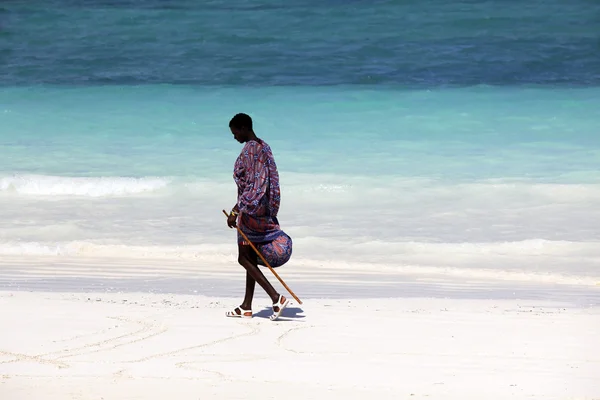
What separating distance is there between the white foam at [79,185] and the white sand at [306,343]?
5090 millimetres

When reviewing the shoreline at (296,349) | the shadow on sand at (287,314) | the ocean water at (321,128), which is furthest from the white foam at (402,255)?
the shadow on sand at (287,314)

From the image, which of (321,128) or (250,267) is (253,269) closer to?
(250,267)

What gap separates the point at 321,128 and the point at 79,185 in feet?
19.5

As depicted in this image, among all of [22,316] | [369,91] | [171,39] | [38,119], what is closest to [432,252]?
[22,316]

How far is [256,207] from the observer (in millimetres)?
6738

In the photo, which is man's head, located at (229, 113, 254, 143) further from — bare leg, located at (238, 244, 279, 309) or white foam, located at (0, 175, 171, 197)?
white foam, located at (0, 175, 171, 197)

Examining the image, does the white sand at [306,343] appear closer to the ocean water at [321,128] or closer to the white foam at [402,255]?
the white foam at [402,255]

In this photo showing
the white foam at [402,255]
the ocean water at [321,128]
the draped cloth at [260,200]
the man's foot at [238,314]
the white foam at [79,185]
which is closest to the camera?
the draped cloth at [260,200]

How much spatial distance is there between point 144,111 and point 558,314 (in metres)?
14.8

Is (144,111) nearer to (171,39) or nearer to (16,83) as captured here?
(16,83)

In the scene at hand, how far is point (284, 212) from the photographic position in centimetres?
1221

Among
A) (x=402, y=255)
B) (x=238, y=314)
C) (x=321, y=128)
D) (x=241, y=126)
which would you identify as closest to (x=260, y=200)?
(x=241, y=126)

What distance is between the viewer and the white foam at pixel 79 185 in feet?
44.4

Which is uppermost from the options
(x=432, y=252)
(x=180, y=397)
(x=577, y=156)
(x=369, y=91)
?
(x=369, y=91)
